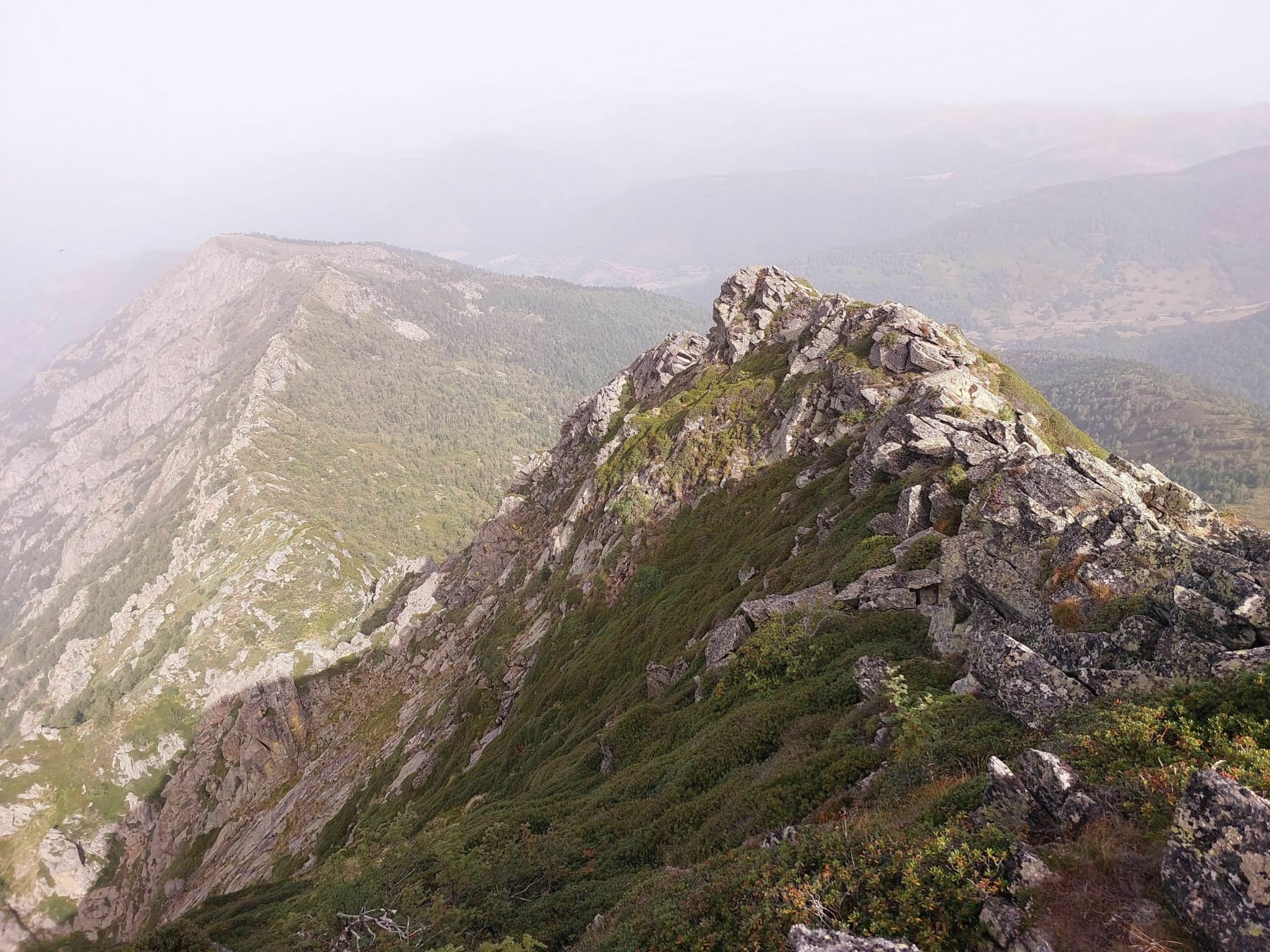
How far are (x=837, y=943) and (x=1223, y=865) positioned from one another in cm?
496

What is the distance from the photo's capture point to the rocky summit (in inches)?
349

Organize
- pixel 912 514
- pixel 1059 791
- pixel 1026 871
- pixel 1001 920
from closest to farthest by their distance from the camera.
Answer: pixel 1001 920 → pixel 1026 871 → pixel 1059 791 → pixel 912 514

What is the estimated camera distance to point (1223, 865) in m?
7.14

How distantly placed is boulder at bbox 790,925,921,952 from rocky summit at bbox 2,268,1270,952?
5 centimetres

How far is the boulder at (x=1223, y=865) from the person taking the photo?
689 centimetres

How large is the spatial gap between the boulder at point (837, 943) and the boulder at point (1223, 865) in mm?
3437

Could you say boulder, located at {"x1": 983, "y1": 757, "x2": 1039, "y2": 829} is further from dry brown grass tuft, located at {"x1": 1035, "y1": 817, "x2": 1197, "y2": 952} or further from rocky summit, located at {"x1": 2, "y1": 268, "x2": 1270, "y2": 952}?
dry brown grass tuft, located at {"x1": 1035, "y1": 817, "x2": 1197, "y2": 952}

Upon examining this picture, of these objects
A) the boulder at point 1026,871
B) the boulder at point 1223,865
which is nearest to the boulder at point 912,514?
the boulder at point 1026,871

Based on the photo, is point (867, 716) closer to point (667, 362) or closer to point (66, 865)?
point (667, 362)

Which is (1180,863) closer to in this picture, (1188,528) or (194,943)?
(1188,528)

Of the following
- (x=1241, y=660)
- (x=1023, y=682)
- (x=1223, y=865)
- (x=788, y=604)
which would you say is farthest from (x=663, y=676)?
(x=1223, y=865)

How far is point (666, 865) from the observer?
691 inches

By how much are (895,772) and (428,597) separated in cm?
13138

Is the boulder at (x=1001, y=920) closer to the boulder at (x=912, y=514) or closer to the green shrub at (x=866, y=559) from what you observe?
the green shrub at (x=866, y=559)
